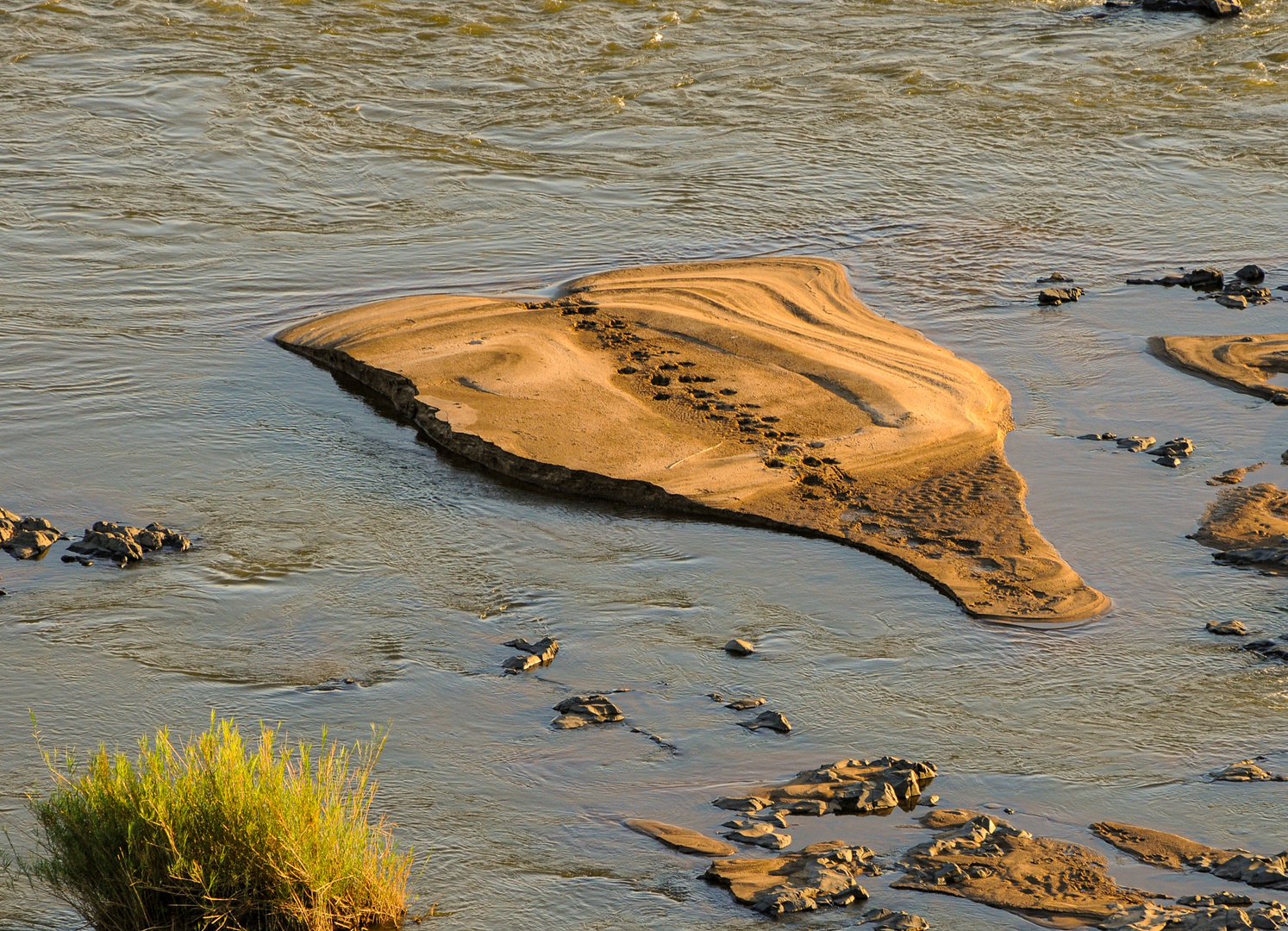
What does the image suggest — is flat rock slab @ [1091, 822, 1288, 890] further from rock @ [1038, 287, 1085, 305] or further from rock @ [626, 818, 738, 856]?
rock @ [1038, 287, 1085, 305]

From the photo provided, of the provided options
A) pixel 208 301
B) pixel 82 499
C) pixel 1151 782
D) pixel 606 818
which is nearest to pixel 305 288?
pixel 208 301

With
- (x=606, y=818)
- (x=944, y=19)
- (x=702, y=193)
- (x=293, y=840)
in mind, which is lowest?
(x=606, y=818)

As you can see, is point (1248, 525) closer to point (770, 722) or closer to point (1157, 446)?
point (1157, 446)

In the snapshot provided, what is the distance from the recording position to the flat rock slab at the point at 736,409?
23.2ft

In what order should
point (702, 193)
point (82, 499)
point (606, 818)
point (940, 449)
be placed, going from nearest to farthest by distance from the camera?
point (606, 818) < point (82, 499) < point (940, 449) < point (702, 193)

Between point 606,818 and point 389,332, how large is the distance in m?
4.80

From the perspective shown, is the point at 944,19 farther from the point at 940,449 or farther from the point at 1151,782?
the point at 1151,782

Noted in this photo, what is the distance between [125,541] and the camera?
6.64 meters

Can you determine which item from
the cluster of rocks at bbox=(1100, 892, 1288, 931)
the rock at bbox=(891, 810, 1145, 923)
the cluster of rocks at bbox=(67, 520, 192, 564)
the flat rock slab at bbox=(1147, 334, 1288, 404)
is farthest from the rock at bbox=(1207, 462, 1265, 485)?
the cluster of rocks at bbox=(67, 520, 192, 564)

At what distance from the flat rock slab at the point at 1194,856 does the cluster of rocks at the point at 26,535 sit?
4.65 meters

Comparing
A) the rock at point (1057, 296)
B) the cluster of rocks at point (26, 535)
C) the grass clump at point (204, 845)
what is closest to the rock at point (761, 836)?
the grass clump at point (204, 845)

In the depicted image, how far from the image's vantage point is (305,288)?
10.1 m

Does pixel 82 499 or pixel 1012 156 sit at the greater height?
pixel 1012 156

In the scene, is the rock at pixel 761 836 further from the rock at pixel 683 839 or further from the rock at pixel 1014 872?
the rock at pixel 1014 872
